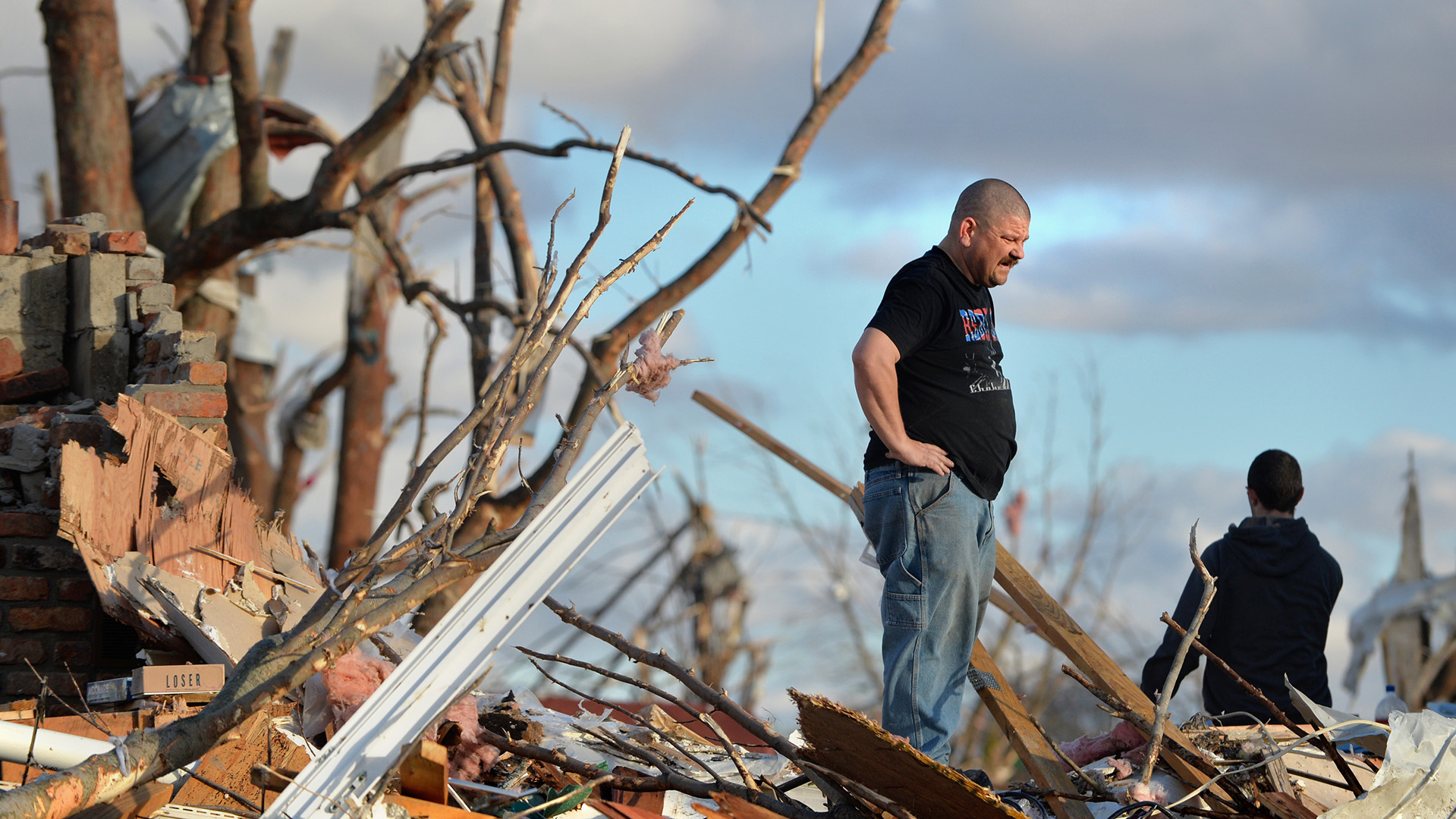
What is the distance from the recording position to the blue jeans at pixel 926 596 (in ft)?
10.7

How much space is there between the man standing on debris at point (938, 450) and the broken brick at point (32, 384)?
3360 mm

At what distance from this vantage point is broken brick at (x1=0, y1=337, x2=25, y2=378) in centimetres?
480

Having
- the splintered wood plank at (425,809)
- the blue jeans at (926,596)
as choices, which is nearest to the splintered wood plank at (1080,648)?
the blue jeans at (926,596)

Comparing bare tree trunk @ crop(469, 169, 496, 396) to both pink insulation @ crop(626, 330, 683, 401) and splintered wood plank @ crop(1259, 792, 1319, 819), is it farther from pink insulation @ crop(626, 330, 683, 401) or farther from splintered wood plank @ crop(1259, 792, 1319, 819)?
splintered wood plank @ crop(1259, 792, 1319, 819)

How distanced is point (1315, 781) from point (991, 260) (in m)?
1.88

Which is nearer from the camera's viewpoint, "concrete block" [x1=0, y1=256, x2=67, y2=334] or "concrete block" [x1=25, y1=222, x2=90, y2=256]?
"concrete block" [x1=0, y1=256, x2=67, y2=334]

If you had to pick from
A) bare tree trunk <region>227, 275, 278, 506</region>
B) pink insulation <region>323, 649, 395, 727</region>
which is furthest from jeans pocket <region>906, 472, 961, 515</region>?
bare tree trunk <region>227, 275, 278, 506</region>

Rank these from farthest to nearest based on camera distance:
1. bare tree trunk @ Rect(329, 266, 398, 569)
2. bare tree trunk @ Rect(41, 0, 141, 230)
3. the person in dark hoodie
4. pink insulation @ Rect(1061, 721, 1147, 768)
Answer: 1. bare tree trunk @ Rect(329, 266, 398, 569)
2. bare tree trunk @ Rect(41, 0, 141, 230)
3. the person in dark hoodie
4. pink insulation @ Rect(1061, 721, 1147, 768)

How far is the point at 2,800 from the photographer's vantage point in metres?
2.29

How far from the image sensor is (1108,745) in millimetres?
3785

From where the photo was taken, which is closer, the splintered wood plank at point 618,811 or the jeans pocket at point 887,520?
the splintered wood plank at point 618,811

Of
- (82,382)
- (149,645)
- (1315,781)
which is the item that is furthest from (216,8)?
(1315,781)

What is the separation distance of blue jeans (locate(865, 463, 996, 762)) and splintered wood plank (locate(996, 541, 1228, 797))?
452 millimetres

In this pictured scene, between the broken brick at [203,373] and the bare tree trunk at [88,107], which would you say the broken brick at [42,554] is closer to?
the broken brick at [203,373]
